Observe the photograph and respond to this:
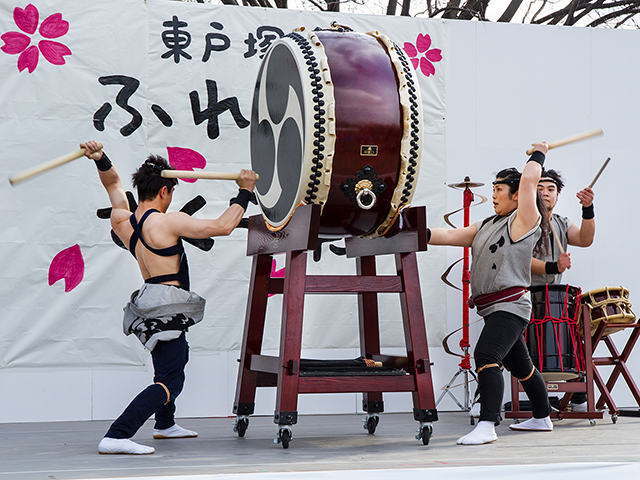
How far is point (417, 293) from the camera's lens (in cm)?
296

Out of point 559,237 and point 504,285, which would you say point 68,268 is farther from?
point 559,237

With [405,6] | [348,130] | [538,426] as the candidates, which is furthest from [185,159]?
[405,6]

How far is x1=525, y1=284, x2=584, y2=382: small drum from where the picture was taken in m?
3.74

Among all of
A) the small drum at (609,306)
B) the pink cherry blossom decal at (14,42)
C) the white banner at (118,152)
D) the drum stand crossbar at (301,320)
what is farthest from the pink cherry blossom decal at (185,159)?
the small drum at (609,306)

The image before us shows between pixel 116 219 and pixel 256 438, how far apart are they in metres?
1.11

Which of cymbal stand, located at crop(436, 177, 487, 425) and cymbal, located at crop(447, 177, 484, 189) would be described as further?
cymbal stand, located at crop(436, 177, 487, 425)

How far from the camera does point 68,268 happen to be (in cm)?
406

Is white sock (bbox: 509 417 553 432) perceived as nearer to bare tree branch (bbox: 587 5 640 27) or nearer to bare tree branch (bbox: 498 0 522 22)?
bare tree branch (bbox: 498 0 522 22)

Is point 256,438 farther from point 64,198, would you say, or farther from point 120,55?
point 120,55

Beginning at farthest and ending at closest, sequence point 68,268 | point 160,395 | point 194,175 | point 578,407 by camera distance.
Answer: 1. point 578,407
2. point 68,268
3. point 194,175
4. point 160,395

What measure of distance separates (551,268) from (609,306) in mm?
442

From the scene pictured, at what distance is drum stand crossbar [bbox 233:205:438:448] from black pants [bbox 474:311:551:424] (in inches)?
10.7

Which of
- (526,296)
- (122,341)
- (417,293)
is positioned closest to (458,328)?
(526,296)

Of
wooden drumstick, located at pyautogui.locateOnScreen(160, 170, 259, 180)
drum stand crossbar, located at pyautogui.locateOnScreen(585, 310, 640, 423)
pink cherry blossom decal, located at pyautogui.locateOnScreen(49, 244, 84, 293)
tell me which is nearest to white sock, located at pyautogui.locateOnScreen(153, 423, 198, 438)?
wooden drumstick, located at pyautogui.locateOnScreen(160, 170, 259, 180)
